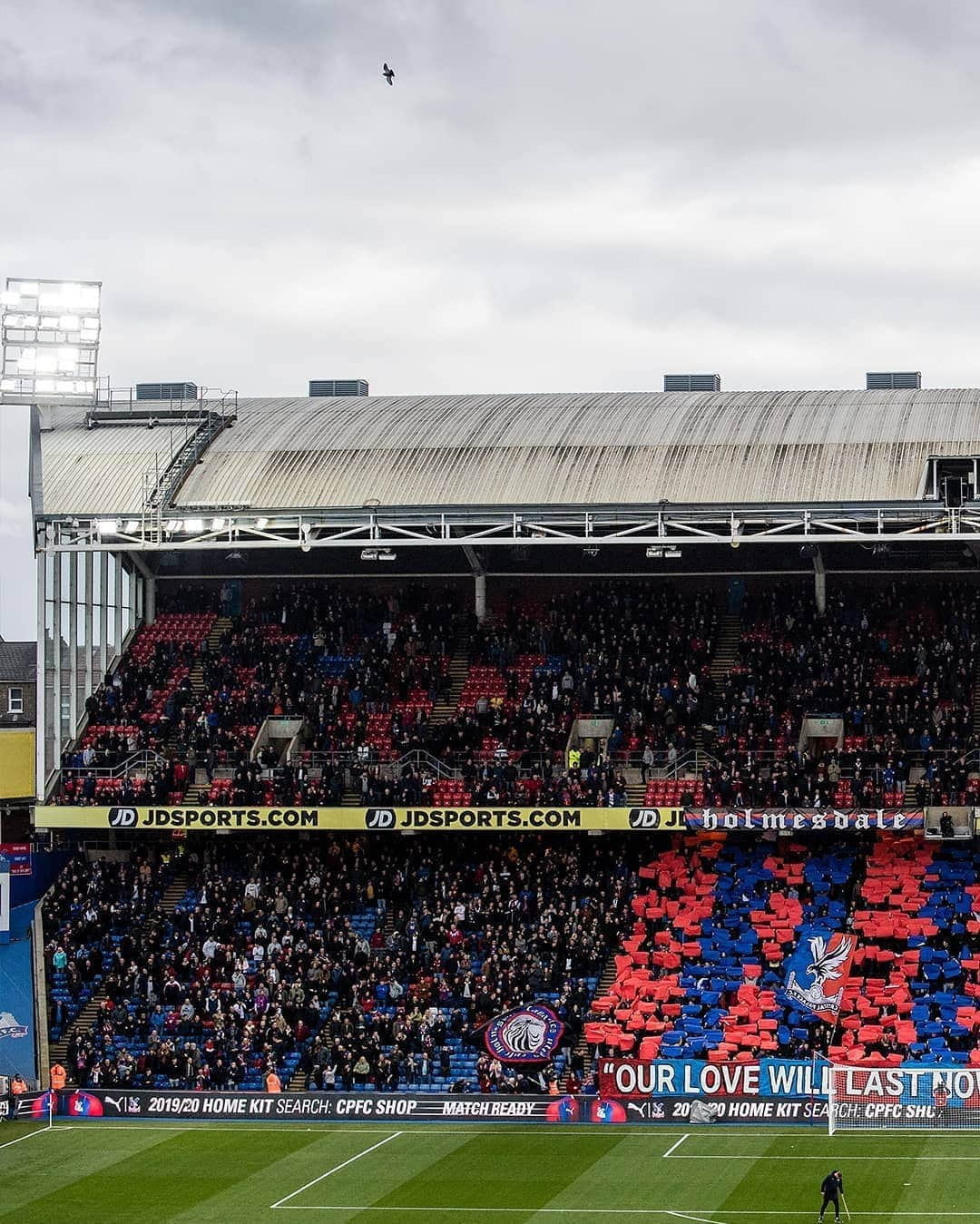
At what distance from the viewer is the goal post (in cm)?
4188

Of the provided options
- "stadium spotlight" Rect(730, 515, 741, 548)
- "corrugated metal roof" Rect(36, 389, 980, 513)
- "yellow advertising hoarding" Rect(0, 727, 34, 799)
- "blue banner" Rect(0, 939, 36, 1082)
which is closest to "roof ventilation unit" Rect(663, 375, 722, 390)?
"corrugated metal roof" Rect(36, 389, 980, 513)

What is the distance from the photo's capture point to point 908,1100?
138ft

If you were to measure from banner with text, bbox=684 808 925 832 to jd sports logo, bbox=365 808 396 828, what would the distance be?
299 inches

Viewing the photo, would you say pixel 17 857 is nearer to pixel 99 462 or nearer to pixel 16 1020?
pixel 16 1020

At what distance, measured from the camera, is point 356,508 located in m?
51.1

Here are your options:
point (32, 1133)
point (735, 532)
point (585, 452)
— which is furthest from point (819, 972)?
point (32, 1133)

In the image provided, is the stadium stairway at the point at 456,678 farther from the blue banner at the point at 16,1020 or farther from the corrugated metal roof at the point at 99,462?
the blue banner at the point at 16,1020

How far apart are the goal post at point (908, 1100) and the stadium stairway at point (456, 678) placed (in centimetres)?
1680

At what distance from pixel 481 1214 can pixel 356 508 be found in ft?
68.3

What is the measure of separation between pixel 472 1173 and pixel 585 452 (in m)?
21.1

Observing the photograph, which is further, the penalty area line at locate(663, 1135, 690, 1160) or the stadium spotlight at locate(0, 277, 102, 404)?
the stadium spotlight at locate(0, 277, 102, 404)

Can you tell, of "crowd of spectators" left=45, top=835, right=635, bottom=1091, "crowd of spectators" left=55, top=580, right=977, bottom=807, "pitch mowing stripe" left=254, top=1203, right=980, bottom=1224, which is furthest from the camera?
"crowd of spectators" left=55, top=580, right=977, bottom=807

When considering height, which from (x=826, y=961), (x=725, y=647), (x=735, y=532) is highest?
(x=735, y=532)

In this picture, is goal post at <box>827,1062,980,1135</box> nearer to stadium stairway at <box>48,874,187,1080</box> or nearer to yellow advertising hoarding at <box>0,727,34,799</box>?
stadium stairway at <box>48,874,187,1080</box>
